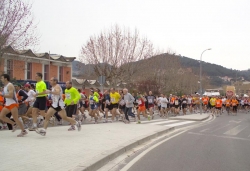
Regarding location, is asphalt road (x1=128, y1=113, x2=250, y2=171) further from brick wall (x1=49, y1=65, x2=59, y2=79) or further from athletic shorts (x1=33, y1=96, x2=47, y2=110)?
brick wall (x1=49, y1=65, x2=59, y2=79)

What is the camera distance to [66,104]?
1212cm

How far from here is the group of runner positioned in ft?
32.0

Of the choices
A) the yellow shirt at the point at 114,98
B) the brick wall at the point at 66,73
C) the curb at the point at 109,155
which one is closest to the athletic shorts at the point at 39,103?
the curb at the point at 109,155

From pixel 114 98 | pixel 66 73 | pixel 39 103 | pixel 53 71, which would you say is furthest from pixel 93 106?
pixel 66 73

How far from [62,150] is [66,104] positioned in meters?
4.32

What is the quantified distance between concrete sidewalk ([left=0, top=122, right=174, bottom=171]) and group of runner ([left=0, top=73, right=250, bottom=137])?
2.16ft

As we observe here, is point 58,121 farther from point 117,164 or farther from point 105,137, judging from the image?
point 117,164

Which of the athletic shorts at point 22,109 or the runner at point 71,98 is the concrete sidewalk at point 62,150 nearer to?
the runner at point 71,98

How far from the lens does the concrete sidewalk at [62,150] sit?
252 inches

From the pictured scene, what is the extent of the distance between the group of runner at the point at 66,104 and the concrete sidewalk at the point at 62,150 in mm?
658

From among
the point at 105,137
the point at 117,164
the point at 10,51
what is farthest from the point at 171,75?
the point at 117,164

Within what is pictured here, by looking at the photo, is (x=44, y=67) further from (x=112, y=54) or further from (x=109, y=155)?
(x=109, y=155)

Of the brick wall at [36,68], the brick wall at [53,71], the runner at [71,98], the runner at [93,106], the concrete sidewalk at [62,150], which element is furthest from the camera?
the brick wall at [53,71]

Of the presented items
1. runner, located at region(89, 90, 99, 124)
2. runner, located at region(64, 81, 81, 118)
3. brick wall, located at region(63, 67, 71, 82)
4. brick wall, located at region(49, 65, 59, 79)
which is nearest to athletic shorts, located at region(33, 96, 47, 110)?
runner, located at region(64, 81, 81, 118)
